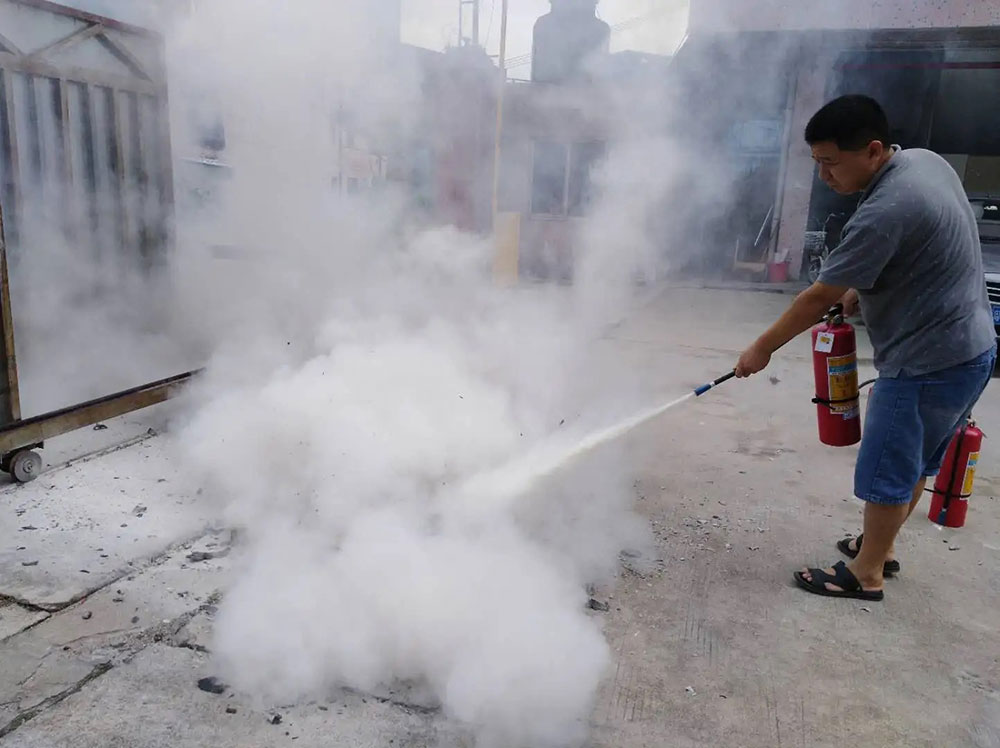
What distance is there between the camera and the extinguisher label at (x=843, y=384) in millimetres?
2330

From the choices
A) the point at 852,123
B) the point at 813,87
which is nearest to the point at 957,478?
the point at 852,123

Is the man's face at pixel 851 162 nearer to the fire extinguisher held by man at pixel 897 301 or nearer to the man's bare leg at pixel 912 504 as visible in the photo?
the fire extinguisher held by man at pixel 897 301

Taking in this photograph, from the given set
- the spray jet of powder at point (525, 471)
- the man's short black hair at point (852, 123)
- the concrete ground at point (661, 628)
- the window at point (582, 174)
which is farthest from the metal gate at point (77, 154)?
the window at point (582, 174)

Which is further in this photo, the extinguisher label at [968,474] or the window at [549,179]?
the window at [549,179]

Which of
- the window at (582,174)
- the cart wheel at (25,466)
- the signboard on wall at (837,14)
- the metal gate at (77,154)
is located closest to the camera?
the cart wheel at (25,466)

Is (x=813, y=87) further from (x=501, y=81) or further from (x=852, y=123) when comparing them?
(x=852, y=123)

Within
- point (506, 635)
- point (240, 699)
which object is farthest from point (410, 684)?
point (240, 699)

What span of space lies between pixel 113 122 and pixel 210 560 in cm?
213

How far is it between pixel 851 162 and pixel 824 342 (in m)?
0.56

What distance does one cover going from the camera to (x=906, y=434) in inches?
82.3

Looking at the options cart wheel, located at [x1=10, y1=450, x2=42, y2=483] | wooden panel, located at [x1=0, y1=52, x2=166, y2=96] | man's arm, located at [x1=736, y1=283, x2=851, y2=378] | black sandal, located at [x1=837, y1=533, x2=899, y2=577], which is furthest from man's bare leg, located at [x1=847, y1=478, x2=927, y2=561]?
wooden panel, located at [x1=0, y1=52, x2=166, y2=96]

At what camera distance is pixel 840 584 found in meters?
2.22

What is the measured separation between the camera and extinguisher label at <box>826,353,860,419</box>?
233 cm

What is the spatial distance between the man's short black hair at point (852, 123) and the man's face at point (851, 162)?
0.6 inches
